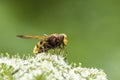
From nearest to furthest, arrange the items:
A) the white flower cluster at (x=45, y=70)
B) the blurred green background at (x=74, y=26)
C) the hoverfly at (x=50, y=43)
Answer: the white flower cluster at (x=45, y=70)
the hoverfly at (x=50, y=43)
the blurred green background at (x=74, y=26)

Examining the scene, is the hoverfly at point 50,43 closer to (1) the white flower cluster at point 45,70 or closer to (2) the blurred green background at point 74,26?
(1) the white flower cluster at point 45,70

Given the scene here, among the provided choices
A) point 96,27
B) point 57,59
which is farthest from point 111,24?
point 57,59

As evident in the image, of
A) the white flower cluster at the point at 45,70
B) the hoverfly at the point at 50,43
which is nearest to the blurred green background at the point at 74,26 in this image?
the hoverfly at the point at 50,43

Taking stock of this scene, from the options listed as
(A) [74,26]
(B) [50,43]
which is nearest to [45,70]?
(B) [50,43]

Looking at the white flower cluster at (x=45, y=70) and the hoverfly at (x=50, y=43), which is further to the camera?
→ the hoverfly at (x=50, y=43)

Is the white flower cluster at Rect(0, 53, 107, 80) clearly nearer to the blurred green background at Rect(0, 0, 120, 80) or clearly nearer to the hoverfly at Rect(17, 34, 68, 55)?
the hoverfly at Rect(17, 34, 68, 55)

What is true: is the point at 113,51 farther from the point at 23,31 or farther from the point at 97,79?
the point at 97,79

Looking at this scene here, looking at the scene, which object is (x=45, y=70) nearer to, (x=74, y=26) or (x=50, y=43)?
(x=50, y=43)
